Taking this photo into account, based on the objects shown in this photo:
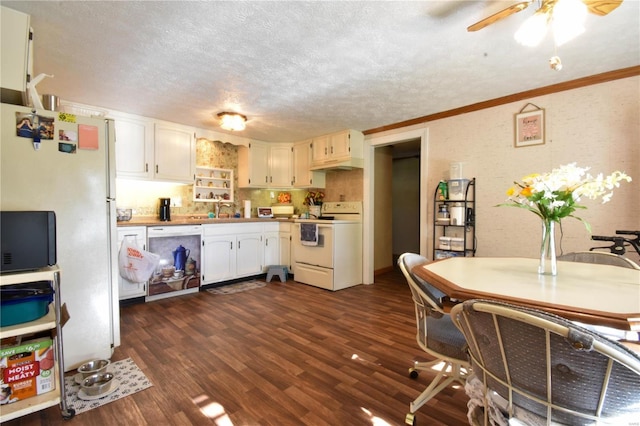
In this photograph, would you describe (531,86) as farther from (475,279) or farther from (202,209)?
(202,209)

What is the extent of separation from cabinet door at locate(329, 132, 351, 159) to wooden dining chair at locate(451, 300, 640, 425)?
3.64 meters

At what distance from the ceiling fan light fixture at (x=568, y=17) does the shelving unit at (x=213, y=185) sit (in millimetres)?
4160

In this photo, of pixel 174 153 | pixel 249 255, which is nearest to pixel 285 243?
pixel 249 255

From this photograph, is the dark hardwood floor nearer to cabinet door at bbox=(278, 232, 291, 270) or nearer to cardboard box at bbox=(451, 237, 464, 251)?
cardboard box at bbox=(451, 237, 464, 251)

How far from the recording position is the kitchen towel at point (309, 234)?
4.14 meters

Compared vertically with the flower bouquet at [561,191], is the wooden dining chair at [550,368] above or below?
below

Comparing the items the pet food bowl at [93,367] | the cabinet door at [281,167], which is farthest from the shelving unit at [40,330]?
the cabinet door at [281,167]

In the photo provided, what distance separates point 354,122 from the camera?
3.95 metres

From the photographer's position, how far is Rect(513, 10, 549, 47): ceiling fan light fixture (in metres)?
1.42

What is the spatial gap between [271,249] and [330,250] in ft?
3.82

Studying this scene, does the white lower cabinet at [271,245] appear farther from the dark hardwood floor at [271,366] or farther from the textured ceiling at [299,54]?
the textured ceiling at [299,54]

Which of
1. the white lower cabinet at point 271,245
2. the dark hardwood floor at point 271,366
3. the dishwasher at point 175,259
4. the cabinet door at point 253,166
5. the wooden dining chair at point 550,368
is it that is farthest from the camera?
the cabinet door at point 253,166

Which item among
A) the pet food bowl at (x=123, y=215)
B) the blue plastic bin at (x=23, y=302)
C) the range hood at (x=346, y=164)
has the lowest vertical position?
the blue plastic bin at (x=23, y=302)

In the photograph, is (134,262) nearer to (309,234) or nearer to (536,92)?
(309,234)
